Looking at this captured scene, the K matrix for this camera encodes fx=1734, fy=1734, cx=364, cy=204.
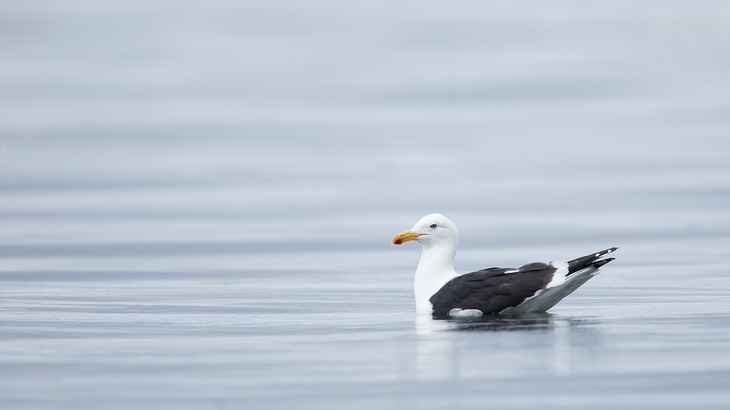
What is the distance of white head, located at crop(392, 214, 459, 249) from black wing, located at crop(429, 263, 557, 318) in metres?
1.06

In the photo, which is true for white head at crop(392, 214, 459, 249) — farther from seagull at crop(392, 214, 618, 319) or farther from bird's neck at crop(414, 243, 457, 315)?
seagull at crop(392, 214, 618, 319)

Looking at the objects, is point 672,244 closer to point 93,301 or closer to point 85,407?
point 93,301

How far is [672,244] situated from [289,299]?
8.55m

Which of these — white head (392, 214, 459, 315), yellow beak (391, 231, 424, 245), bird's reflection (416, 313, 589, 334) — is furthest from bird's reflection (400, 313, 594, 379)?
yellow beak (391, 231, 424, 245)

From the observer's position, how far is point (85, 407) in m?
11.0

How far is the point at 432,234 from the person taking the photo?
58.7 feet

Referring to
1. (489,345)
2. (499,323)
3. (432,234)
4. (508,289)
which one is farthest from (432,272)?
(489,345)

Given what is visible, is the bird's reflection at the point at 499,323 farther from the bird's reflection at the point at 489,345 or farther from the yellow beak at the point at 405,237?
the yellow beak at the point at 405,237

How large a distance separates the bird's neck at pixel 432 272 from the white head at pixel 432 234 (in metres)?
0.04

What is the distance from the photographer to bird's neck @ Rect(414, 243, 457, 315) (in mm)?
17234

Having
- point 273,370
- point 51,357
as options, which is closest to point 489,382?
point 273,370

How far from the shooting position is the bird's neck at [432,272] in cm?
1723

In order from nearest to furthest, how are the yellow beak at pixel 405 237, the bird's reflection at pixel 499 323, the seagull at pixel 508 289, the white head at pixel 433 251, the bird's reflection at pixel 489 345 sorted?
the bird's reflection at pixel 489 345
the bird's reflection at pixel 499 323
the seagull at pixel 508 289
the white head at pixel 433 251
the yellow beak at pixel 405 237

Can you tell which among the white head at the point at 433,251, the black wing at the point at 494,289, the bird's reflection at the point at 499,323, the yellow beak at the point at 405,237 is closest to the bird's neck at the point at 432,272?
the white head at the point at 433,251
